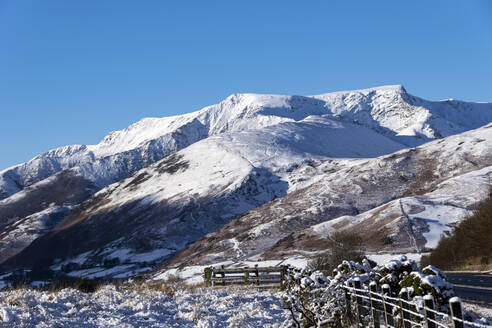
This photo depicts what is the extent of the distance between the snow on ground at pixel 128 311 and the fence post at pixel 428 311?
7.09 metres

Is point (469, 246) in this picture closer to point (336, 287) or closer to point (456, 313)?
point (336, 287)

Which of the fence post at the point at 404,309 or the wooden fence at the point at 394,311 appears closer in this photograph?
the wooden fence at the point at 394,311

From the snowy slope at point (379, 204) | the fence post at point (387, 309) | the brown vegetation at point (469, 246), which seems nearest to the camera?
the fence post at point (387, 309)

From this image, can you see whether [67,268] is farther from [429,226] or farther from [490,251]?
[490,251]

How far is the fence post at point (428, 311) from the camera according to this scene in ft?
25.9

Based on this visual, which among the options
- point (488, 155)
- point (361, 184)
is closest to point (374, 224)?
point (361, 184)

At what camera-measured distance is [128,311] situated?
56.7 ft

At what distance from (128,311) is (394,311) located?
10.3 metres

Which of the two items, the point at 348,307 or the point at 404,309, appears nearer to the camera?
the point at 404,309

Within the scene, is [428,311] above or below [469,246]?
above

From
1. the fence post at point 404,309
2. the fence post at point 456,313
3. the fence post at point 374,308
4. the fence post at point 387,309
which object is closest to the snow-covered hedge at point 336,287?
the fence post at point 404,309

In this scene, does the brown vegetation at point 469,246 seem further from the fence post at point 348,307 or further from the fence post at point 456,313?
the fence post at point 456,313

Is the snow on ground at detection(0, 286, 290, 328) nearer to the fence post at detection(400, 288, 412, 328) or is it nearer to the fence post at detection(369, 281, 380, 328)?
the fence post at detection(369, 281, 380, 328)

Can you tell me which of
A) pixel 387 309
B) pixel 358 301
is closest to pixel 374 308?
pixel 387 309
